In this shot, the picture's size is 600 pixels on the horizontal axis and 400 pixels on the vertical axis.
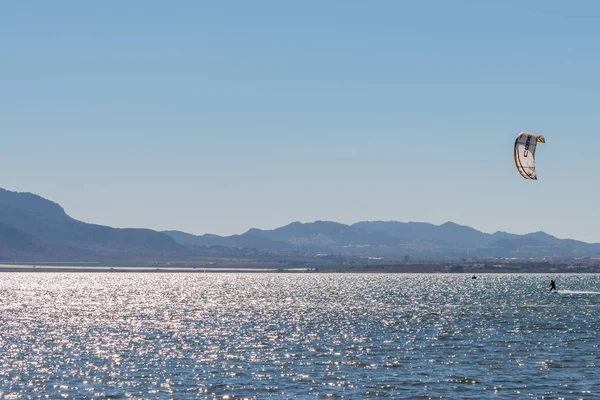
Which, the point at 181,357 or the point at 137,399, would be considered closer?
the point at 137,399

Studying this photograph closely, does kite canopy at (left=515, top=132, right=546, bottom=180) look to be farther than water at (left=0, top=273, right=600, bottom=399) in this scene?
Yes

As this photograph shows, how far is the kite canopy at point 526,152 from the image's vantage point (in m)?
98.5

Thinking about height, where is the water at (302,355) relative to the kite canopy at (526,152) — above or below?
below

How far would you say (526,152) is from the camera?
100m

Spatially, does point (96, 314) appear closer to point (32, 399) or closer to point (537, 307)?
point (537, 307)

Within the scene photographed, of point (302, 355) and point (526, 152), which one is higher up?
point (526, 152)

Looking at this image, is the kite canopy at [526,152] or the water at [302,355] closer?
the water at [302,355]

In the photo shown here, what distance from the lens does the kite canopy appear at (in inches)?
3878

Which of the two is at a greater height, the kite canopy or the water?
the kite canopy

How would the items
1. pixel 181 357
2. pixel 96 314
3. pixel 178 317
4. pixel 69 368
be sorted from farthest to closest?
pixel 96 314 < pixel 178 317 < pixel 181 357 < pixel 69 368

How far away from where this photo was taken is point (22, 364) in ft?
252

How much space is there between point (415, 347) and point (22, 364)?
38.5 metres

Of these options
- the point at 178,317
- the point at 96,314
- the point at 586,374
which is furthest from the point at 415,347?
the point at 96,314

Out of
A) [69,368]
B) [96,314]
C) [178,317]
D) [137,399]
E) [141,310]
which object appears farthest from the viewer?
[141,310]
